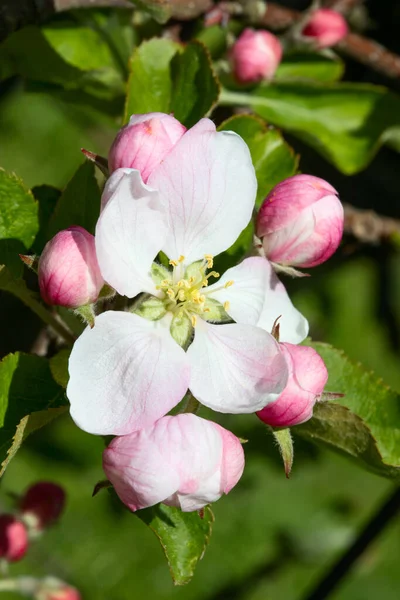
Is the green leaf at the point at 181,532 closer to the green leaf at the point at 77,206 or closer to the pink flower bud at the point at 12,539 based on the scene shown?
the green leaf at the point at 77,206

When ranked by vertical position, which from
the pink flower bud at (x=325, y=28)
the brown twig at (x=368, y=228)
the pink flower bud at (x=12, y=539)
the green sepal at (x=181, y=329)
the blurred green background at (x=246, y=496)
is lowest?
the blurred green background at (x=246, y=496)

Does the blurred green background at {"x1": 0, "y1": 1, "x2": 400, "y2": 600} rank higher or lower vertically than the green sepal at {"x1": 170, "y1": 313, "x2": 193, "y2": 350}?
lower

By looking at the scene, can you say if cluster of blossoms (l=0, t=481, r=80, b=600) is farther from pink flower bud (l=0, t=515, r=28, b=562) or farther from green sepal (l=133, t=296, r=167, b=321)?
green sepal (l=133, t=296, r=167, b=321)

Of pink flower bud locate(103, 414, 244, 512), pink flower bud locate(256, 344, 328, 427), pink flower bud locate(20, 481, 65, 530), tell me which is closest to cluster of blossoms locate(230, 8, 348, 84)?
pink flower bud locate(256, 344, 328, 427)

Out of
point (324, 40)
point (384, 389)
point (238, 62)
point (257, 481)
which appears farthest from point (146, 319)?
point (257, 481)

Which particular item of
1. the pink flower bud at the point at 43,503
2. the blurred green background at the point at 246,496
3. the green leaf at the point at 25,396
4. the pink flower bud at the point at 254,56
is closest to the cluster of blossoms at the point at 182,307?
the green leaf at the point at 25,396

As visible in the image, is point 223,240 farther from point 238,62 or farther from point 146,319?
point 238,62
